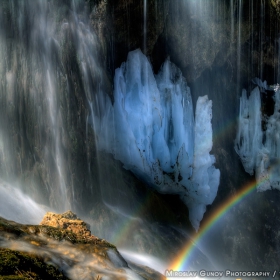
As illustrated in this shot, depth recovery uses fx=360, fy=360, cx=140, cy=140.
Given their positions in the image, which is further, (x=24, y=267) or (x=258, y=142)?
(x=258, y=142)

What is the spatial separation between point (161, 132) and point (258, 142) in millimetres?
5370

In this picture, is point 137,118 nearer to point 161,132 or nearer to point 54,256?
point 161,132

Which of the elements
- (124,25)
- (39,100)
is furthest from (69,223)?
(124,25)

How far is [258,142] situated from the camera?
656 inches

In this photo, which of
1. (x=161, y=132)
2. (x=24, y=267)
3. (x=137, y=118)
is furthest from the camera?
(x=161, y=132)

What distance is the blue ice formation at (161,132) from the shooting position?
12.7m

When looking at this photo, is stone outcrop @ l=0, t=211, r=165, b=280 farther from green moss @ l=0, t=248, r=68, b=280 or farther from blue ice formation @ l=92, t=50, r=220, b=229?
blue ice formation @ l=92, t=50, r=220, b=229

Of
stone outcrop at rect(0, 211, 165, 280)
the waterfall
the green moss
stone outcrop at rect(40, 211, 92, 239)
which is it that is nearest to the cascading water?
the waterfall

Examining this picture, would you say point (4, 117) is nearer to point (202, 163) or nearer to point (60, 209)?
point (60, 209)

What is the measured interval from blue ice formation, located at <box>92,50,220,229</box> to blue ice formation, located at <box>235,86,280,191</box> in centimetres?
191

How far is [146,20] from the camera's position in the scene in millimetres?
12891

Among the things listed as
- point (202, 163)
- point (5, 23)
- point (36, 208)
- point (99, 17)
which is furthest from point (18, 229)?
point (202, 163)

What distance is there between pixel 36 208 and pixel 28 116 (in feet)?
8.08

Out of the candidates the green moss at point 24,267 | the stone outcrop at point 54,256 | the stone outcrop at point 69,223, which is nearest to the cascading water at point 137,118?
the stone outcrop at point 69,223
